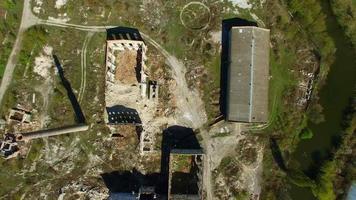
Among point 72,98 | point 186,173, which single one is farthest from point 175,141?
point 72,98

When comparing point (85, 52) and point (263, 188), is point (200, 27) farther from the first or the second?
point (263, 188)

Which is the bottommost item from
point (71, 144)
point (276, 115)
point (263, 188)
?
point (263, 188)

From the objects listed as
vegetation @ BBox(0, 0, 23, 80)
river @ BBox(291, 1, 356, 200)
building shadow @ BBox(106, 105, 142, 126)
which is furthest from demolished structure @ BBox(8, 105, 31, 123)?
river @ BBox(291, 1, 356, 200)

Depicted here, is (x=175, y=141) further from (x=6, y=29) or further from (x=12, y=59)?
(x=6, y=29)

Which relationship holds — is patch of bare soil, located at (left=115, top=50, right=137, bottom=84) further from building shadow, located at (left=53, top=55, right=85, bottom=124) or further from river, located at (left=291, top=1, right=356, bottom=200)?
river, located at (left=291, top=1, right=356, bottom=200)

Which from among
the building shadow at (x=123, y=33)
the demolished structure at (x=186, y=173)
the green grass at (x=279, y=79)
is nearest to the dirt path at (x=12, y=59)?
the building shadow at (x=123, y=33)

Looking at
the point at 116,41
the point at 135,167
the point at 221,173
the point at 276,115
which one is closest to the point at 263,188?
the point at 221,173

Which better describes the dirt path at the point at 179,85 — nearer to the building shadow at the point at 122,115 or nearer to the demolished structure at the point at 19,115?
the demolished structure at the point at 19,115
